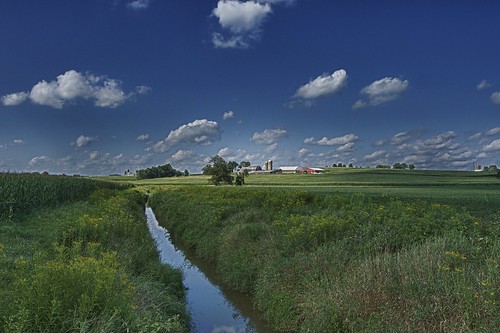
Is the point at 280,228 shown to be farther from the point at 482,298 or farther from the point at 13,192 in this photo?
the point at 13,192

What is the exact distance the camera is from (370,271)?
8.14 m

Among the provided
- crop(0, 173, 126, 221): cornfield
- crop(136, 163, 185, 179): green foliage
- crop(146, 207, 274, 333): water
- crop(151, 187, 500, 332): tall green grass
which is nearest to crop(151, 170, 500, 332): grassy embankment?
crop(151, 187, 500, 332): tall green grass

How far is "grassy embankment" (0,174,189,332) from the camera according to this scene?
5375 millimetres

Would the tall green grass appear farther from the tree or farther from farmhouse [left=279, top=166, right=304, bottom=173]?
farmhouse [left=279, top=166, right=304, bottom=173]

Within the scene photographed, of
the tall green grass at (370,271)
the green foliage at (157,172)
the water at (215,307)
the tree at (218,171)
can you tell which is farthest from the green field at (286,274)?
the green foliage at (157,172)

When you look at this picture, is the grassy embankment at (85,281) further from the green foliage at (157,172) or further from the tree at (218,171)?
the green foliage at (157,172)

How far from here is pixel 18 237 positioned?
38.7 feet

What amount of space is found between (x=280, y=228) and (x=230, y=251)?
2.02 metres


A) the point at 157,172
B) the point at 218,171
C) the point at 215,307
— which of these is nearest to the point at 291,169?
the point at 157,172

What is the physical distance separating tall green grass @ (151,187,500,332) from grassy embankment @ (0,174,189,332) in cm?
250

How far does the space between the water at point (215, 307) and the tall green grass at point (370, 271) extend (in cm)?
40

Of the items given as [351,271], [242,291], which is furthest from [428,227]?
[242,291]

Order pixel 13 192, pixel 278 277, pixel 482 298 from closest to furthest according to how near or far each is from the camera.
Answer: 1. pixel 482 298
2. pixel 278 277
3. pixel 13 192

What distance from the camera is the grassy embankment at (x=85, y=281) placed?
5375 millimetres
